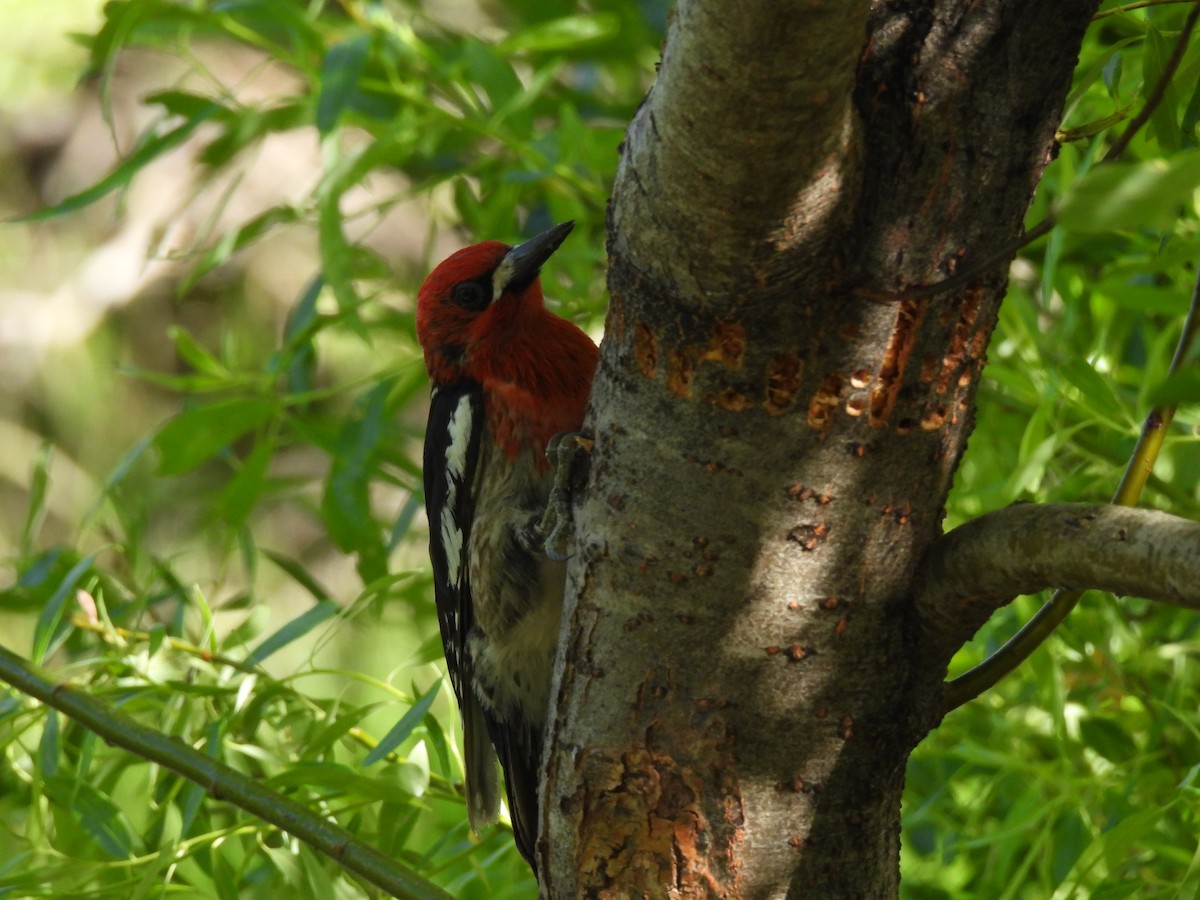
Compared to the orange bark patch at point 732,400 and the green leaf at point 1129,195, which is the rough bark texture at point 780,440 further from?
the green leaf at point 1129,195

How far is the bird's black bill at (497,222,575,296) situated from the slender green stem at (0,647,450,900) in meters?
0.99

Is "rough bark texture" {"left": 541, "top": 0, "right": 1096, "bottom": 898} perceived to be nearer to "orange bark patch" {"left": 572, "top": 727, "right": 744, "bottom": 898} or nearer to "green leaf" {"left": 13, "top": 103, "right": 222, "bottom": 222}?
"orange bark patch" {"left": 572, "top": 727, "right": 744, "bottom": 898}

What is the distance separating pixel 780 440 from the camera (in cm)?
100

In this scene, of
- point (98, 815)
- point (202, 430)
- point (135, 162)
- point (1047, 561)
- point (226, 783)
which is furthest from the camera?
point (202, 430)

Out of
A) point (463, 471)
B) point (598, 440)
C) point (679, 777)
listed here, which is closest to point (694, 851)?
point (679, 777)

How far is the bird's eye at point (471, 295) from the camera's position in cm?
225

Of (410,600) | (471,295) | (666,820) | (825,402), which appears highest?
(825,402)

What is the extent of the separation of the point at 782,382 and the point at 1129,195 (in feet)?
1.72

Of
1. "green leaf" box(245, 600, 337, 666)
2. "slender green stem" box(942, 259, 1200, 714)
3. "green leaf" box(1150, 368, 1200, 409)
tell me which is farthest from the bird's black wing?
"green leaf" box(1150, 368, 1200, 409)

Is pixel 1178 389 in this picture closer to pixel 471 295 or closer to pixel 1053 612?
pixel 1053 612

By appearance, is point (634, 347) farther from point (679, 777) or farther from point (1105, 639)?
point (1105, 639)

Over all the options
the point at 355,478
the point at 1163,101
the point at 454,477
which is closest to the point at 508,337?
the point at 454,477

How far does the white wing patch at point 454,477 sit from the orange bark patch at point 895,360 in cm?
120

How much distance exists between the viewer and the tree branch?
826 mm
